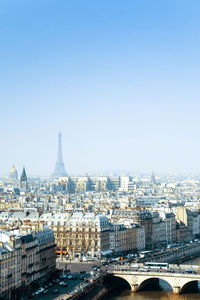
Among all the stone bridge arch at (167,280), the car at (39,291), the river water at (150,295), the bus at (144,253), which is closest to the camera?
the car at (39,291)

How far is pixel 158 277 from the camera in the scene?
8662 centimetres

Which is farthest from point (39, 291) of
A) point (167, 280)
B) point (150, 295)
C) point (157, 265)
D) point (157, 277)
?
point (157, 265)

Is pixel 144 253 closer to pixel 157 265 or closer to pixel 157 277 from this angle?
pixel 157 265

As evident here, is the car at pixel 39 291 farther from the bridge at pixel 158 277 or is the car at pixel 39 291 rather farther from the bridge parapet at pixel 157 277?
the bridge parapet at pixel 157 277

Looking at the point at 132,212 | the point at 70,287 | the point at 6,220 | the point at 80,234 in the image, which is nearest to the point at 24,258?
the point at 70,287

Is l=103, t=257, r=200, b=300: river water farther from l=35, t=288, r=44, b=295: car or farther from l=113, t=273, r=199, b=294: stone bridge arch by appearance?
l=35, t=288, r=44, b=295: car

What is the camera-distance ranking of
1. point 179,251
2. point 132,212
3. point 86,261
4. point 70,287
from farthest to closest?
point 132,212 < point 179,251 < point 86,261 < point 70,287

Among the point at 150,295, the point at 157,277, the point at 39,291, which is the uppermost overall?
the point at 157,277

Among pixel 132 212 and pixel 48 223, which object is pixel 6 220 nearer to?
pixel 48 223

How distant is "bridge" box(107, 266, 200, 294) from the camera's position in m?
85.6

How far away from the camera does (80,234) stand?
11119 centimetres

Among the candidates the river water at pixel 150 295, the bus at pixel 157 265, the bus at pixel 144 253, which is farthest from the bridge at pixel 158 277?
the bus at pixel 144 253

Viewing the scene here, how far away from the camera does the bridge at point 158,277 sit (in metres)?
85.6

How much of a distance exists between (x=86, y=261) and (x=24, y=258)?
2353cm
